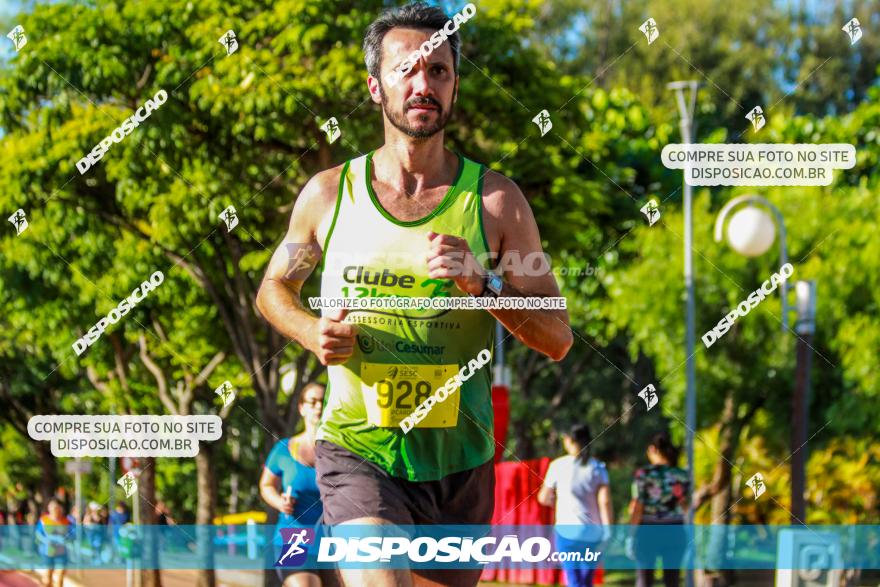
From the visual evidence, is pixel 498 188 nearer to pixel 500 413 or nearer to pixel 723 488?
pixel 500 413

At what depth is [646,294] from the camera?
21484 mm

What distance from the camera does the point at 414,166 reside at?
433 cm

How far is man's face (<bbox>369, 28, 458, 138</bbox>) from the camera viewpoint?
13.7ft

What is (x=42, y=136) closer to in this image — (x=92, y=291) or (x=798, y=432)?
(x=92, y=291)

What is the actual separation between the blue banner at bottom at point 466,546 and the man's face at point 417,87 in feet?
3.86

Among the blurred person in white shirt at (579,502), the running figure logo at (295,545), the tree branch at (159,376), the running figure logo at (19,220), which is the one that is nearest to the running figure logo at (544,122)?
the blurred person in white shirt at (579,502)

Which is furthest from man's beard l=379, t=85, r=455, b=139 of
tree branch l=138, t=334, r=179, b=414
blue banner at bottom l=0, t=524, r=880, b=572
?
tree branch l=138, t=334, r=179, b=414

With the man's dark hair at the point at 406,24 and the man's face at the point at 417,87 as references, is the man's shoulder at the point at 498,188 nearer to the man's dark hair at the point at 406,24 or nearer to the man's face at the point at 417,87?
the man's face at the point at 417,87

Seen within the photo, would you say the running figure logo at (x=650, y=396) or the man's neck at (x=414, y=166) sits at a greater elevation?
the running figure logo at (x=650, y=396)

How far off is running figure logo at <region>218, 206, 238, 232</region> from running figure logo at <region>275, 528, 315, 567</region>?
6.28m

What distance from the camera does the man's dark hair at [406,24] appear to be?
14.1ft

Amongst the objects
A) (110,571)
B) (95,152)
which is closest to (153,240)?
(95,152)

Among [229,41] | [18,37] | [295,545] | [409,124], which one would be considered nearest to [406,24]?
[409,124]

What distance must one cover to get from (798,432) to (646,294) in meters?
10.2
